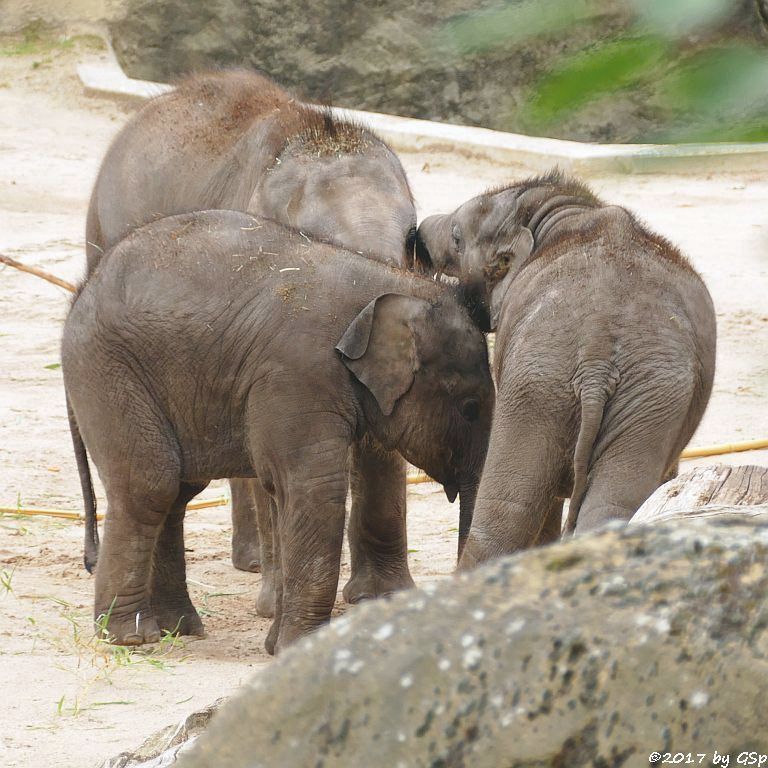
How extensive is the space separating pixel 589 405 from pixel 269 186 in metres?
2.43

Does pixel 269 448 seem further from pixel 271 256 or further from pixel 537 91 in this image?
pixel 537 91

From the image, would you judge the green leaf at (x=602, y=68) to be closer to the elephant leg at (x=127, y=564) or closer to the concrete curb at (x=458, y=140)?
the elephant leg at (x=127, y=564)

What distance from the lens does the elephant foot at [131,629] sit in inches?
204

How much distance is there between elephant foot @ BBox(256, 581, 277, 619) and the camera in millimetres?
5750

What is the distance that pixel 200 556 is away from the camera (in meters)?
6.64

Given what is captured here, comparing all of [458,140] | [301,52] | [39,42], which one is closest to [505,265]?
[458,140]

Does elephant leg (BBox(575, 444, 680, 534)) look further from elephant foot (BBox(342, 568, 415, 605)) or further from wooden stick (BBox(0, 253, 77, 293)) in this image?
wooden stick (BBox(0, 253, 77, 293))

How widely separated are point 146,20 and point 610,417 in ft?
38.0

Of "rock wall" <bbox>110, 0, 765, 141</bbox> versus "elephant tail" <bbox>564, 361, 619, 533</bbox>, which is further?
"rock wall" <bbox>110, 0, 765, 141</bbox>

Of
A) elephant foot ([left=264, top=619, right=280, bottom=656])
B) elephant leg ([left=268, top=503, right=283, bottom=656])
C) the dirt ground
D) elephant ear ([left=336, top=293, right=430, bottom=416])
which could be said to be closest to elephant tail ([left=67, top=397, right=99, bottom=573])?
the dirt ground

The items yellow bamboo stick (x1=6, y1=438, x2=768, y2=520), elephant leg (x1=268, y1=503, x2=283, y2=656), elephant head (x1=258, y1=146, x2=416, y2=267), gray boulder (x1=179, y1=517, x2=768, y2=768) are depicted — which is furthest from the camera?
yellow bamboo stick (x1=6, y1=438, x2=768, y2=520)

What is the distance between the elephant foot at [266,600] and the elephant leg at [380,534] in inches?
12.7

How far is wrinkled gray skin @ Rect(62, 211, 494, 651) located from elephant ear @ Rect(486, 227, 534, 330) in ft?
0.52

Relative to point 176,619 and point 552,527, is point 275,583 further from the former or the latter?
point 552,527
